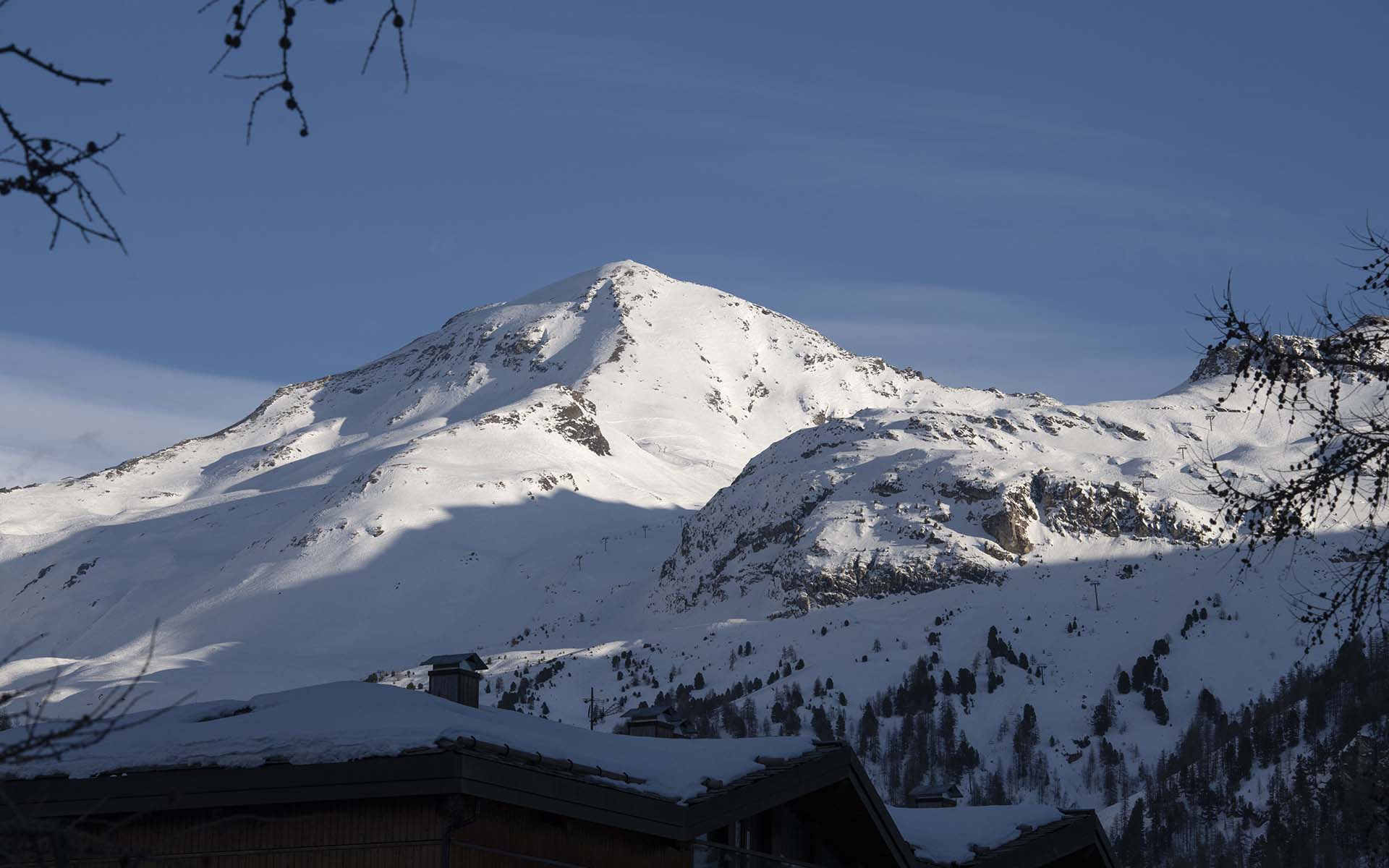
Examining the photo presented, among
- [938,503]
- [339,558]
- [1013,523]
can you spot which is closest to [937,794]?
[1013,523]

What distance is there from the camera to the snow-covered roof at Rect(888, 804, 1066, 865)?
19.2 meters

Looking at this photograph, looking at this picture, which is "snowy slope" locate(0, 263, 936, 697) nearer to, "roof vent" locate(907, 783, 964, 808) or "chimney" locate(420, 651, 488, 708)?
"roof vent" locate(907, 783, 964, 808)

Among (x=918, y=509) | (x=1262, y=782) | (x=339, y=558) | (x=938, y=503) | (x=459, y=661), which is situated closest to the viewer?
(x=459, y=661)

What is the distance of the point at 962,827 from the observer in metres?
20.4

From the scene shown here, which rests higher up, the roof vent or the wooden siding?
the roof vent

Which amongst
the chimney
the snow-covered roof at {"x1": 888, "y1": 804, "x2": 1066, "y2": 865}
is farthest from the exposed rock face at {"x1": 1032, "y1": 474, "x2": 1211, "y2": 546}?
the chimney

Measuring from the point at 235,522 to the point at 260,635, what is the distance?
48.9 m

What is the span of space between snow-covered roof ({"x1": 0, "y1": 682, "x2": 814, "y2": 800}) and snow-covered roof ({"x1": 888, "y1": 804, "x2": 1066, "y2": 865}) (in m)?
4.74

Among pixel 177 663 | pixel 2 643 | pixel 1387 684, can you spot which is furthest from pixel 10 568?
pixel 1387 684

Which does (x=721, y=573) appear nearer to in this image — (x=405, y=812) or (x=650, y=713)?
(x=650, y=713)

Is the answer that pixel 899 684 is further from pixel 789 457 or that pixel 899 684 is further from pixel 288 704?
pixel 288 704

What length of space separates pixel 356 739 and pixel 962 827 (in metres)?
10.6

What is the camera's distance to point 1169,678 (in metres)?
96.8

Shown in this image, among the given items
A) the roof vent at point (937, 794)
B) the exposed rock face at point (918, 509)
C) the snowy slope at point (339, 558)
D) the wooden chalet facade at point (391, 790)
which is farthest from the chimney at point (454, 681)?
the exposed rock face at point (918, 509)
